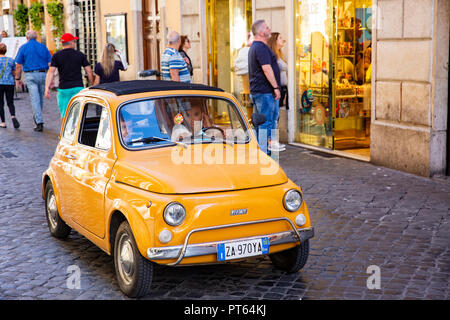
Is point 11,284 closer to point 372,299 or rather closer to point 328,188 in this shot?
point 372,299

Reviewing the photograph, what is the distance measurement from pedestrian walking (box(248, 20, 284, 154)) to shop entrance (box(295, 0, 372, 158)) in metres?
1.63

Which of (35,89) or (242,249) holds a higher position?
(35,89)

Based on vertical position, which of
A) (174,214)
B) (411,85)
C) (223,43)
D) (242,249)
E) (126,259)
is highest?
(223,43)

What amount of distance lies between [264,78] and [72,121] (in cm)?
429

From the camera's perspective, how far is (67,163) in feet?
21.0

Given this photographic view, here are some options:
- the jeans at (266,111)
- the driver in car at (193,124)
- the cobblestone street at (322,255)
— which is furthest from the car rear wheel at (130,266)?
the jeans at (266,111)

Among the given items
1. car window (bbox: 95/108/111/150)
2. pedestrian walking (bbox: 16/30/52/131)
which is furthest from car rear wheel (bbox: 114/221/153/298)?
pedestrian walking (bbox: 16/30/52/131)

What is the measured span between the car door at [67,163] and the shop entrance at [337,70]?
601cm

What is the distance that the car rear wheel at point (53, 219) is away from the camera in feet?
22.2

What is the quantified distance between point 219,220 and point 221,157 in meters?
0.73

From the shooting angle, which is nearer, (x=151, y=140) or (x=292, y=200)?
(x=292, y=200)

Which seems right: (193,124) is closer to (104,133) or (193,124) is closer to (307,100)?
(104,133)

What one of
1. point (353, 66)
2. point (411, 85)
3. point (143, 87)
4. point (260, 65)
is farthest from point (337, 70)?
point (143, 87)

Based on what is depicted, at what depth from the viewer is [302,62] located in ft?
40.9
